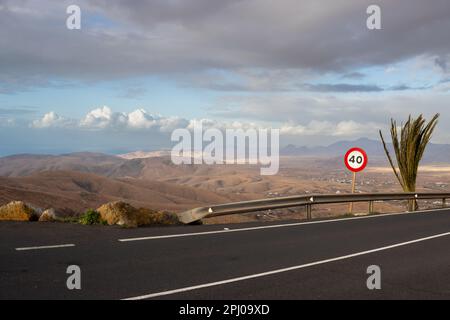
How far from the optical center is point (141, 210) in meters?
12.7

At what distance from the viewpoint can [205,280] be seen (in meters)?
7.06

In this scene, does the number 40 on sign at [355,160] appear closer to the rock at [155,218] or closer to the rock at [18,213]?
the rock at [155,218]

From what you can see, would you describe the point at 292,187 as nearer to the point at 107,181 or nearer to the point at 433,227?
the point at 107,181

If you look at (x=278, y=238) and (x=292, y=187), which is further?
(x=292, y=187)

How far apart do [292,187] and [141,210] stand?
13324cm

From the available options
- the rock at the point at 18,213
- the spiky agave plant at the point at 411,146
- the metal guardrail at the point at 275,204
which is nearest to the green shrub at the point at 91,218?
the rock at the point at 18,213

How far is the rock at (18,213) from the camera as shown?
12141 millimetres

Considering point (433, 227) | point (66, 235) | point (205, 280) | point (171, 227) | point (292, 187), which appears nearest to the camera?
point (205, 280)

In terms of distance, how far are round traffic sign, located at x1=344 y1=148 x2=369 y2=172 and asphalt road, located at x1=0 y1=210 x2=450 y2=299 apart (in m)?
6.16

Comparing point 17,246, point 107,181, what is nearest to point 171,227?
point 17,246

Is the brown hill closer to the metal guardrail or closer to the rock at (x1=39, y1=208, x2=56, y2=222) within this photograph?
the metal guardrail

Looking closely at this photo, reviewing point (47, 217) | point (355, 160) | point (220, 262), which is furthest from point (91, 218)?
point (355, 160)

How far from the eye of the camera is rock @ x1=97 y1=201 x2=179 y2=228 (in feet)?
39.7
